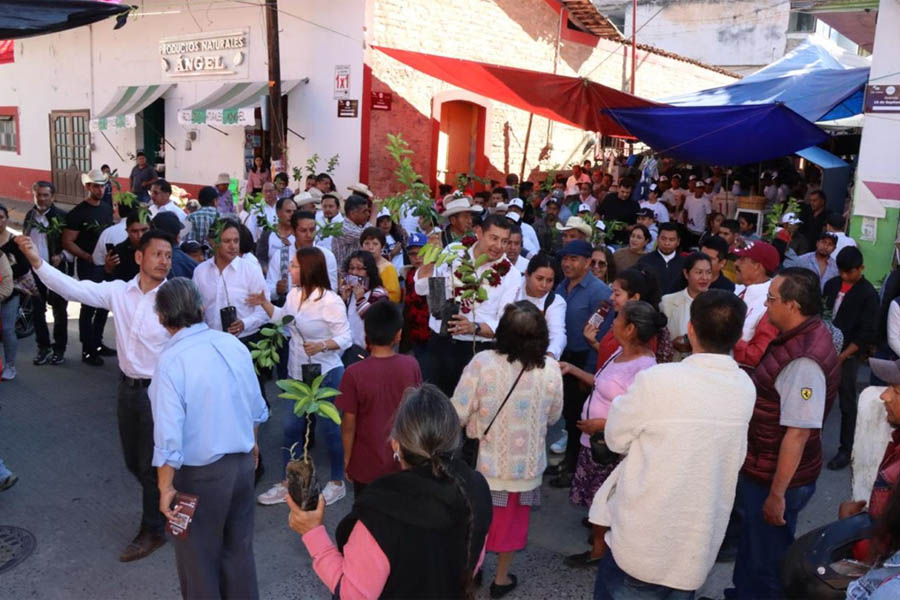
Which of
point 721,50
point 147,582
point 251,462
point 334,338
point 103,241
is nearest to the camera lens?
point 251,462

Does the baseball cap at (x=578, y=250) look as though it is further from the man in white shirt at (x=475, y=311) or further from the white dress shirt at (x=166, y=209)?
the white dress shirt at (x=166, y=209)

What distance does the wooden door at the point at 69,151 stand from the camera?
19.1 m

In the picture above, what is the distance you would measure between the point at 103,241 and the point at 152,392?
14.3ft

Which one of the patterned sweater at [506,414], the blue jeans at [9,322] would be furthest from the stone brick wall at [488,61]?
the patterned sweater at [506,414]

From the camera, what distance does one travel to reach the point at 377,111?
41.9 feet

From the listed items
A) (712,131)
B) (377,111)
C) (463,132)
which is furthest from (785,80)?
(377,111)

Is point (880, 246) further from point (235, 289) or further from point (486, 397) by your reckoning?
point (235, 289)

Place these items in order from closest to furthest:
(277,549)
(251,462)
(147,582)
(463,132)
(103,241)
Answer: (251,462)
(147,582)
(277,549)
(103,241)
(463,132)

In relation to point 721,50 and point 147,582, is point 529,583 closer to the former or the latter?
point 147,582

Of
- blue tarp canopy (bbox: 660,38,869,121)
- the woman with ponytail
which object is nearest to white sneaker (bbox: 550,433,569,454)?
the woman with ponytail

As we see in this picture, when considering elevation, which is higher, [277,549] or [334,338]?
[334,338]

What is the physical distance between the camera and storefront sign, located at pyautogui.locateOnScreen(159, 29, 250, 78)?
14562 mm

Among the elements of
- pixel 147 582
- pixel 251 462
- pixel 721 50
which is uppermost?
pixel 721 50

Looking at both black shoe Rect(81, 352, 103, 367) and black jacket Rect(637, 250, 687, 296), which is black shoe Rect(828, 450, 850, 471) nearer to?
black jacket Rect(637, 250, 687, 296)
